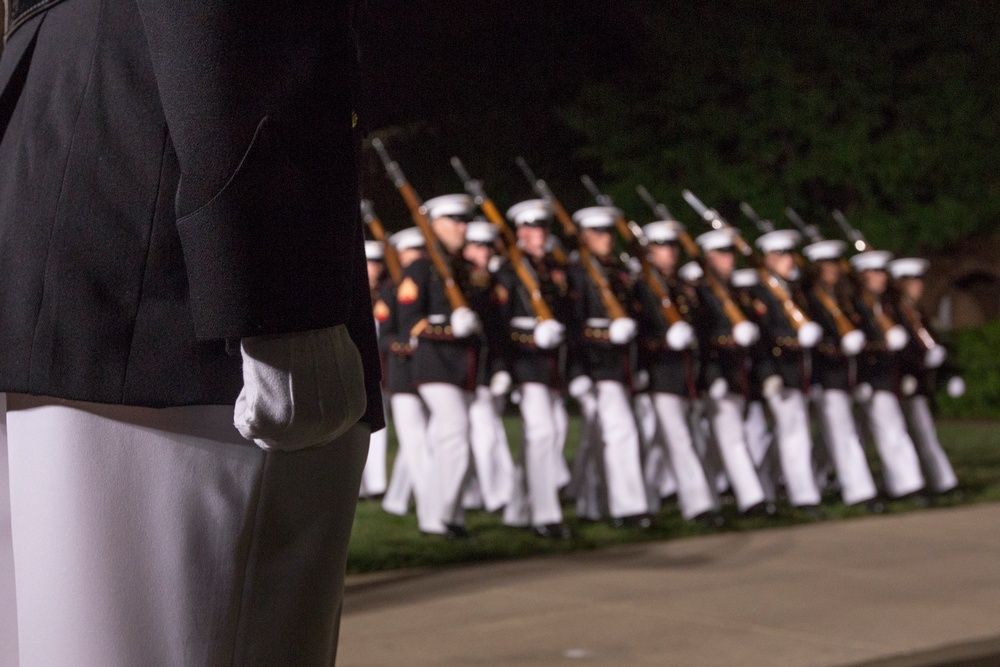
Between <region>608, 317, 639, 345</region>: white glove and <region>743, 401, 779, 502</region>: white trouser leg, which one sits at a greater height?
<region>608, 317, 639, 345</region>: white glove

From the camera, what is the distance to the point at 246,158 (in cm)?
162

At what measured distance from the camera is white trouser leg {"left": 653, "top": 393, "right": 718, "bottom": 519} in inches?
386

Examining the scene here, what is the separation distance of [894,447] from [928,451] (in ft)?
1.21

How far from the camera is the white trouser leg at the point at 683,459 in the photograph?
9.80m

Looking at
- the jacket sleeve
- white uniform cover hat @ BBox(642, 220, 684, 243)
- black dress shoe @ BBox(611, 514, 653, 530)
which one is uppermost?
white uniform cover hat @ BBox(642, 220, 684, 243)

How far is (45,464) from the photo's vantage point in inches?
67.2

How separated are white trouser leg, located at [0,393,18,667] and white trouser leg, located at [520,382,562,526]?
7435mm

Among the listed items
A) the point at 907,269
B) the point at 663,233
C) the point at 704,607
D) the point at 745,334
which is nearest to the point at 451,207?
the point at 663,233

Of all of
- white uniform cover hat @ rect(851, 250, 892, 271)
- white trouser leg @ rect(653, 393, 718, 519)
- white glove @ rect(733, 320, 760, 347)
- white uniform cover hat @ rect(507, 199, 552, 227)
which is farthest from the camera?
white uniform cover hat @ rect(851, 250, 892, 271)

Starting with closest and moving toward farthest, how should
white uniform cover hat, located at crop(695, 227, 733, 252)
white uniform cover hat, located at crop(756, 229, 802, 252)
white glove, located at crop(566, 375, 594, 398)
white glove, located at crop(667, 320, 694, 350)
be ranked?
white glove, located at crop(566, 375, 594, 398) < white glove, located at crop(667, 320, 694, 350) < white uniform cover hat, located at crop(695, 227, 733, 252) < white uniform cover hat, located at crop(756, 229, 802, 252)

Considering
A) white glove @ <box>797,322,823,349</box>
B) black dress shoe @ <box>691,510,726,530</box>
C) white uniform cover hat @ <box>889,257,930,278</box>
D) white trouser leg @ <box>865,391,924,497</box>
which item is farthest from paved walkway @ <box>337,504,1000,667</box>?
white uniform cover hat @ <box>889,257,930,278</box>

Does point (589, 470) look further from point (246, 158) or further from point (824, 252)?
point (246, 158)

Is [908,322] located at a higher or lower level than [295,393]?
higher

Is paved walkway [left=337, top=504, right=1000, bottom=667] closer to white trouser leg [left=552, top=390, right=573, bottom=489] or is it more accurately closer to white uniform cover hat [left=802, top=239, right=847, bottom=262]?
white trouser leg [left=552, top=390, right=573, bottom=489]
